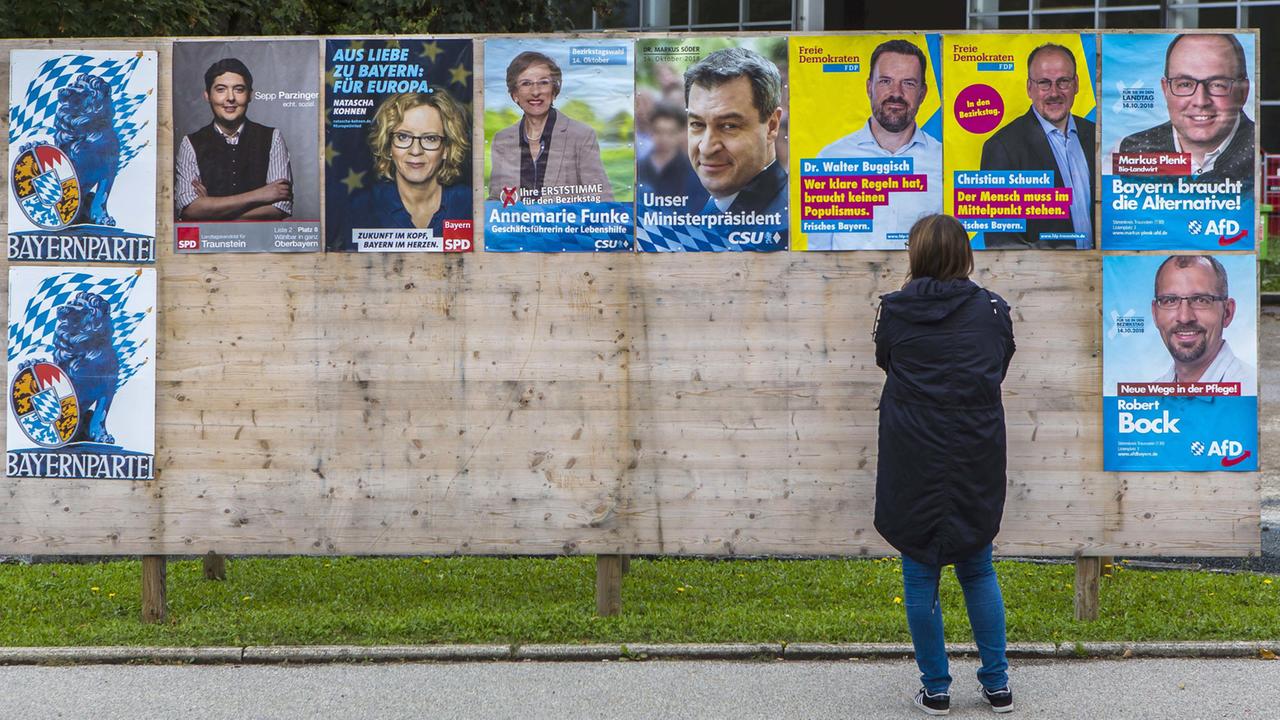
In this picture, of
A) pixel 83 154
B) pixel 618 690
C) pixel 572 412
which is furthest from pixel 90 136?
pixel 618 690

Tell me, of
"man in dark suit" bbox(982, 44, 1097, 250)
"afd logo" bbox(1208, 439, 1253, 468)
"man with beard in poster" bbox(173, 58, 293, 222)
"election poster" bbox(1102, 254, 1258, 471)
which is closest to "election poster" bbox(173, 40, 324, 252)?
"man with beard in poster" bbox(173, 58, 293, 222)

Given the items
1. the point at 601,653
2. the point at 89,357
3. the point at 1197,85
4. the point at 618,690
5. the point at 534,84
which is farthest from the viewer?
the point at 89,357

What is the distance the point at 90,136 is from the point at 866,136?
3.40 meters

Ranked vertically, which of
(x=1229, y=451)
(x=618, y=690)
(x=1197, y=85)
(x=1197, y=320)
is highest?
(x=1197, y=85)

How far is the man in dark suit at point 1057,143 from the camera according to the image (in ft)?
20.4

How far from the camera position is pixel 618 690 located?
5.50 meters

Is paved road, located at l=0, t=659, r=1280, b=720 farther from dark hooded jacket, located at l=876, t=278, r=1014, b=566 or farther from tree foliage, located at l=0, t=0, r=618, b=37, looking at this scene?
tree foliage, located at l=0, t=0, r=618, b=37

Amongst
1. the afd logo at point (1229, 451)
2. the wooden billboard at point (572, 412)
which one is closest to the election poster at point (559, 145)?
the wooden billboard at point (572, 412)

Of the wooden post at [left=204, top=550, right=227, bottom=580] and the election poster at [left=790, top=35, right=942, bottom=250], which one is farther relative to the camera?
the wooden post at [left=204, top=550, right=227, bottom=580]

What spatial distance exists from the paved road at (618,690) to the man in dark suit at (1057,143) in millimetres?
1891

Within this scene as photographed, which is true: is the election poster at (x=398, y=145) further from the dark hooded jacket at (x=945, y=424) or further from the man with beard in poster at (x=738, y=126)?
the dark hooded jacket at (x=945, y=424)

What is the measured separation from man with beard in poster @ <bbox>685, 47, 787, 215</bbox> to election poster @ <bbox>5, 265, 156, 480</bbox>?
2.51m

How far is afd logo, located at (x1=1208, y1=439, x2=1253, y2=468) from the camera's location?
6.26m

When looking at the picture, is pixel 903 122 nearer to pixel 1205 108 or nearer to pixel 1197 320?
pixel 1205 108
